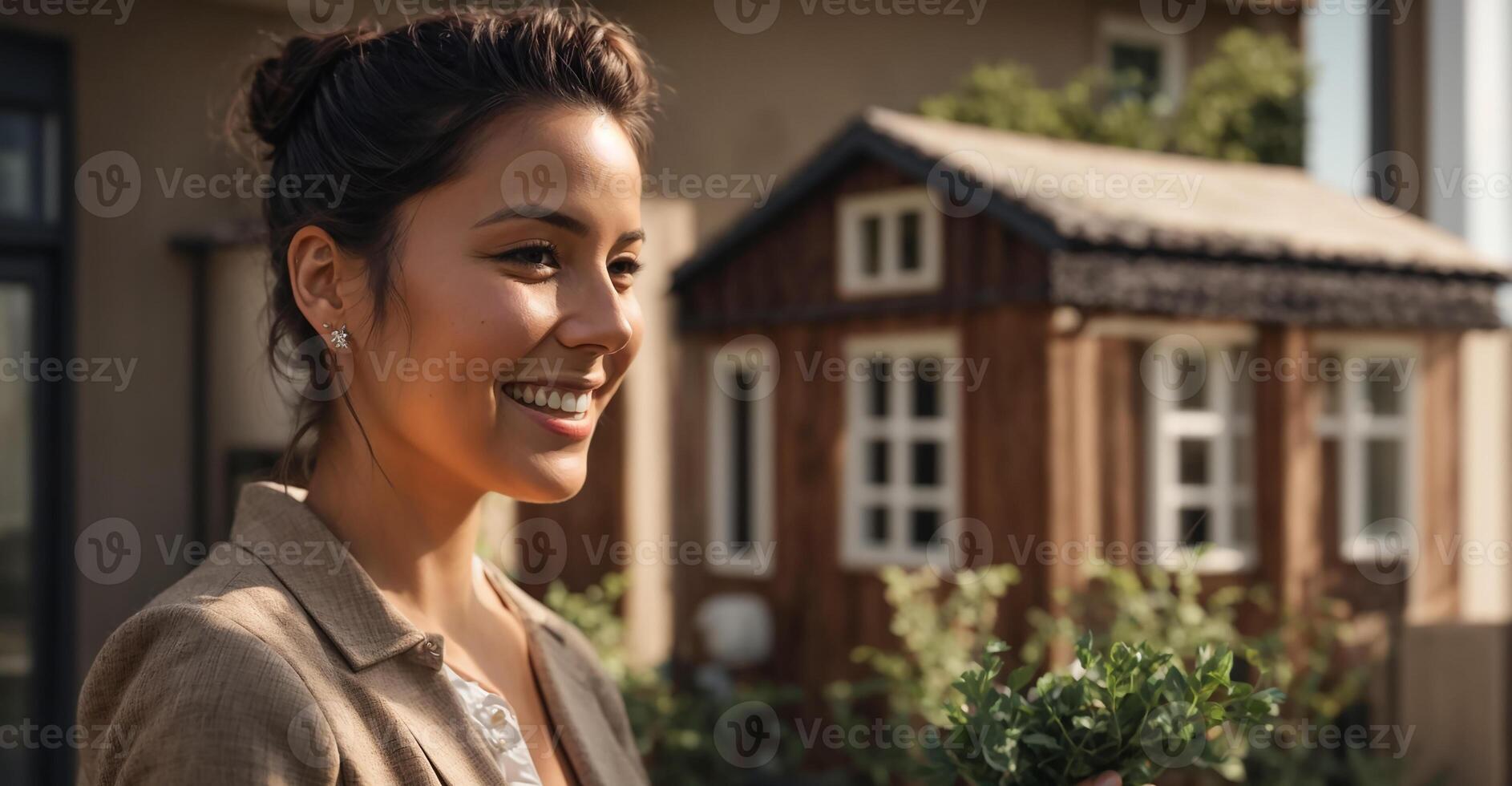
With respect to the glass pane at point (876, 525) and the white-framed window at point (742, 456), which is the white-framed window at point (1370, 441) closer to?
the glass pane at point (876, 525)

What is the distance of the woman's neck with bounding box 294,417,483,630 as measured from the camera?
1.85m

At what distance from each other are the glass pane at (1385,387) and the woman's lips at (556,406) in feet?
22.0

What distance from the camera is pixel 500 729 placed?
6.01ft

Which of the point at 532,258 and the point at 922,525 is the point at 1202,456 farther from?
the point at 532,258

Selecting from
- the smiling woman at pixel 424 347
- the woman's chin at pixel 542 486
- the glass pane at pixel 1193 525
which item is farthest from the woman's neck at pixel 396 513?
the glass pane at pixel 1193 525

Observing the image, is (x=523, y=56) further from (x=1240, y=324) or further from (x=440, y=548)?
(x=1240, y=324)

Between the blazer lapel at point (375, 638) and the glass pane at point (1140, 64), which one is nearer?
the blazer lapel at point (375, 638)

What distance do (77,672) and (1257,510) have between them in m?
5.47

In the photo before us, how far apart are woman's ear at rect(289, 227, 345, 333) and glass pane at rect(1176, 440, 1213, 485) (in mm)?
6011

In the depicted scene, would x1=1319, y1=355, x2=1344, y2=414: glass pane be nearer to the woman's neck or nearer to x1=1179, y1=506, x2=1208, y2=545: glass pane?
x1=1179, y1=506, x2=1208, y2=545: glass pane

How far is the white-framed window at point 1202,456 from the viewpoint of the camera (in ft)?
22.3

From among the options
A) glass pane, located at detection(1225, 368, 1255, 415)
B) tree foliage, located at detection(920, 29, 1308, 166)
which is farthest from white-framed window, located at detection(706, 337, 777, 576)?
tree foliage, located at detection(920, 29, 1308, 166)

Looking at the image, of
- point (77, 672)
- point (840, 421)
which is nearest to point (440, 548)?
point (77, 672)

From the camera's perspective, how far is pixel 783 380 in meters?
7.57
